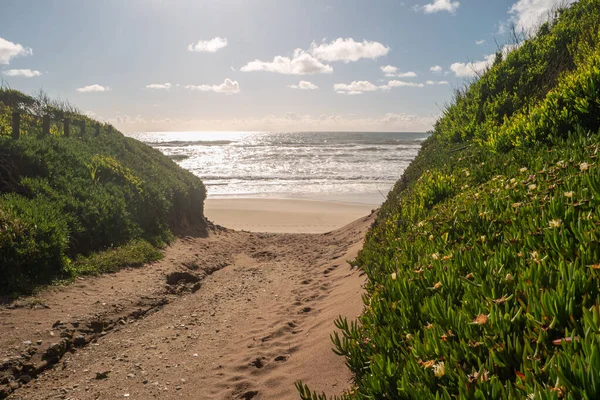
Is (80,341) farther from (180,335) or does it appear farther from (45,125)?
(45,125)

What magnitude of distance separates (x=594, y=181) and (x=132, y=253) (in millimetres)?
9015

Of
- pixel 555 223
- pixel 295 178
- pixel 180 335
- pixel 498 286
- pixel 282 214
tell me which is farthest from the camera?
pixel 295 178

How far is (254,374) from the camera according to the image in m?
4.25

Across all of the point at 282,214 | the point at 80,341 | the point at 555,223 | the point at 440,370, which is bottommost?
the point at 282,214

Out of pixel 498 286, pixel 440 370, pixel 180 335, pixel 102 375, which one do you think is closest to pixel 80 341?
pixel 102 375

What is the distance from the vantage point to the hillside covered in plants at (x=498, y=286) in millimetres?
1726

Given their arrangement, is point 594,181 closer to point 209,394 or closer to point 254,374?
point 254,374

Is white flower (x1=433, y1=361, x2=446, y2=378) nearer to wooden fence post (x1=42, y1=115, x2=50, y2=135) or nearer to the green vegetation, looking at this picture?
the green vegetation

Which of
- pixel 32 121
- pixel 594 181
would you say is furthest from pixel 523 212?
pixel 32 121

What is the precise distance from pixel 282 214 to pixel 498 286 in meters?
18.5

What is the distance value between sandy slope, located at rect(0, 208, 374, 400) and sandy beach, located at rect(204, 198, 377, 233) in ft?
30.3

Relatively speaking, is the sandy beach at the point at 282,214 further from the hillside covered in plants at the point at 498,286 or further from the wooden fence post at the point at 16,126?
the hillside covered in plants at the point at 498,286

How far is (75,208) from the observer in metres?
9.07

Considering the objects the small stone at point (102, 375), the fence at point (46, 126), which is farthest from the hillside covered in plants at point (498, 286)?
the fence at point (46, 126)
